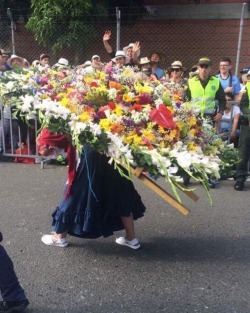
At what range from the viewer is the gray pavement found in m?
3.27

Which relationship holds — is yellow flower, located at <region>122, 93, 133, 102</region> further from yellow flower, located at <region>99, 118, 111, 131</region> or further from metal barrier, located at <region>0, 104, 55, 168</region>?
metal barrier, located at <region>0, 104, 55, 168</region>

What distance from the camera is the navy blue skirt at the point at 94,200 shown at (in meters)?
3.79

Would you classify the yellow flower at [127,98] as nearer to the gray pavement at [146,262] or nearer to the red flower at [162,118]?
the red flower at [162,118]

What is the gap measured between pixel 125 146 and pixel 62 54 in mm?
8971

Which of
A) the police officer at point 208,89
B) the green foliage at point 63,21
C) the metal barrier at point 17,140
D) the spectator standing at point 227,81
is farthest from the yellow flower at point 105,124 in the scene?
the green foliage at point 63,21

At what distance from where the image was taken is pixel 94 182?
3789mm

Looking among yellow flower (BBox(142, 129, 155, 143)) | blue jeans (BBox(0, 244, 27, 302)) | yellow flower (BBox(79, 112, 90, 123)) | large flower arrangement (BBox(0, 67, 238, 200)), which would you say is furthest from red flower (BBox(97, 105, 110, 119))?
blue jeans (BBox(0, 244, 27, 302))

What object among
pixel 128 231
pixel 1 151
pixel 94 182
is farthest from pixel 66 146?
pixel 1 151

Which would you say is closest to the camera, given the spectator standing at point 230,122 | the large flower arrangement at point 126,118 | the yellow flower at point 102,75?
the large flower arrangement at point 126,118

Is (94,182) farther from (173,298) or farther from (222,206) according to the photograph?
(222,206)

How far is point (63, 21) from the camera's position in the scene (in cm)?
1011

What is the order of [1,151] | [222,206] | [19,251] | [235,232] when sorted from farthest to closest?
[1,151] < [222,206] < [235,232] < [19,251]

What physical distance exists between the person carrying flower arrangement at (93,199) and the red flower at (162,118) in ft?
2.13

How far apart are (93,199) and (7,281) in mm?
1095
